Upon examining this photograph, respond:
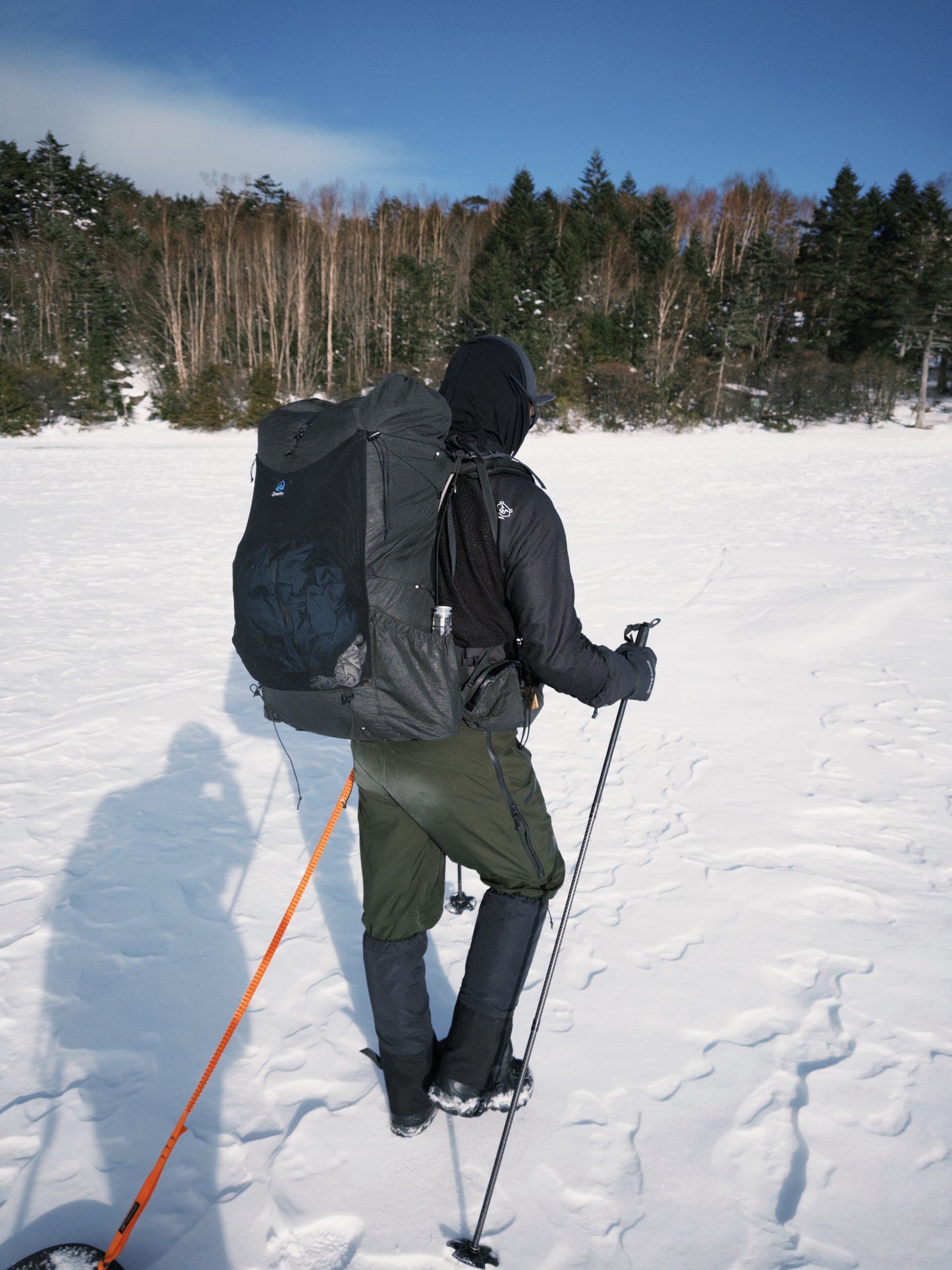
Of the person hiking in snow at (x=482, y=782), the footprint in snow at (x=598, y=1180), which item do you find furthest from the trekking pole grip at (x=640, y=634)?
the footprint in snow at (x=598, y=1180)

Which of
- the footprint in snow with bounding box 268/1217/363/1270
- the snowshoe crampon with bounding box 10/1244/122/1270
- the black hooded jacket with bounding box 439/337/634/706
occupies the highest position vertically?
the black hooded jacket with bounding box 439/337/634/706

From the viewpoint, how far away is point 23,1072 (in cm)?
220

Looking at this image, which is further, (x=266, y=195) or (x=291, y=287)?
(x=266, y=195)

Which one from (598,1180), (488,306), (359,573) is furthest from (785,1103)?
(488,306)

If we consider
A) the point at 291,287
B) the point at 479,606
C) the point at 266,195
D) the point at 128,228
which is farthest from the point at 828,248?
the point at 479,606

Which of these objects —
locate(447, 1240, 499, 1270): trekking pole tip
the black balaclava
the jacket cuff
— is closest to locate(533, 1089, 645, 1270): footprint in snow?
locate(447, 1240, 499, 1270): trekking pole tip

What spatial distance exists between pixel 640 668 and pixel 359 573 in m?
0.83

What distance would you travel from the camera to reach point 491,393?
73.9 inches

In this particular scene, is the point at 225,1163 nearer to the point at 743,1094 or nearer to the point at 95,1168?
the point at 95,1168

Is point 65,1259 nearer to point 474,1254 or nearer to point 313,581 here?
point 474,1254

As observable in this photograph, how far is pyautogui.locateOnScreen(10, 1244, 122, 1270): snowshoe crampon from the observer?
A: 62.7 inches

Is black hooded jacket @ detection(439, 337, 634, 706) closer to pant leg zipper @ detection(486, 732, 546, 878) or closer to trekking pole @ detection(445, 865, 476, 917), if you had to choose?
pant leg zipper @ detection(486, 732, 546, 878)

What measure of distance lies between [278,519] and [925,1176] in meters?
2.30

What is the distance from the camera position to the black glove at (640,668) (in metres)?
2.04
